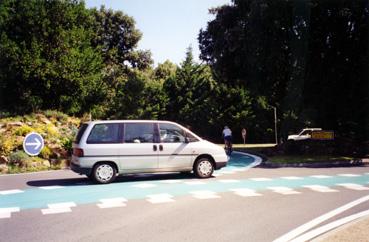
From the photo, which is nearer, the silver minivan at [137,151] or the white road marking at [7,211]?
the white road marking at [7,211]

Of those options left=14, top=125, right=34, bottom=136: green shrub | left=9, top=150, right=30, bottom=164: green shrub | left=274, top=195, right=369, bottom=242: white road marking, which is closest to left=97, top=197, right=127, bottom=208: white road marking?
left=274, top=195, right=369, bottom=242: white road marking

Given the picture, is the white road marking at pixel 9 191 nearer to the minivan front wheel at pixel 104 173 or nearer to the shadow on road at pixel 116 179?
the shadow on road at pixel 116 179

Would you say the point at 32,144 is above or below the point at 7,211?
above

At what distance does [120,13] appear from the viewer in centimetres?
4466

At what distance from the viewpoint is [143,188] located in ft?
36.2

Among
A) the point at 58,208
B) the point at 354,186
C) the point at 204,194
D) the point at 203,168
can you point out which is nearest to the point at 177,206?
the point at 204,194

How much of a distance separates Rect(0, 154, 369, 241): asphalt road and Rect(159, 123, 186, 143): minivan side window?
1297mm

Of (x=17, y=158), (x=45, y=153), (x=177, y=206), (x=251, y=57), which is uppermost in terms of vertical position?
(x=251, y=57)

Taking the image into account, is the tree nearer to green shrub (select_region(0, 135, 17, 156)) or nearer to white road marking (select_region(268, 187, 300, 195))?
green shrub (select_region(0, 135, 17, 156))

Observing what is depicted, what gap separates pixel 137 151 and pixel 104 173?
1.19 m

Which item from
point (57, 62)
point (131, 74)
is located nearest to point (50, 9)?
point (57, 62)

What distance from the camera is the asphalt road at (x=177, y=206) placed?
21.3ft

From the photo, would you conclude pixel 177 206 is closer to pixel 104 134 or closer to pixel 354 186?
pixel 104 134

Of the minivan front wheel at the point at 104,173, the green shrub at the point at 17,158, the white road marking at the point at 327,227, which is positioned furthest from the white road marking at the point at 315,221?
the green shrub at the point at 17,158
